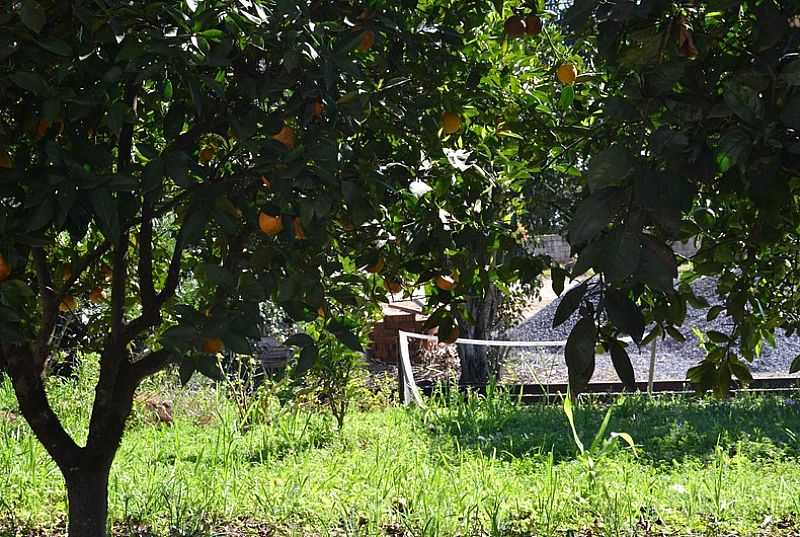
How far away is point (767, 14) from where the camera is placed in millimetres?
1206

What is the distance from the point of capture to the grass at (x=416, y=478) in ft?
12.2

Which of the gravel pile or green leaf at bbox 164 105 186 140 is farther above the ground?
green leaf at bbox 164 105 186 140

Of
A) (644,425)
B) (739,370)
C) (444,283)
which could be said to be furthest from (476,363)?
(739,370)

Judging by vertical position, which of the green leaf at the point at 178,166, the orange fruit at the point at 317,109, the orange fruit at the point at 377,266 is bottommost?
the orange fruit at the point at 377,266

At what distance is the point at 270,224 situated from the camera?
1.96 meters

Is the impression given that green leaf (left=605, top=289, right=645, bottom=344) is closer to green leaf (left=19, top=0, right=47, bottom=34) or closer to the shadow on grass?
green leaf (left=19, top=0, right=47, bottom=34)

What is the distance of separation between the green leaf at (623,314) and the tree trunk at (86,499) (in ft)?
7.45

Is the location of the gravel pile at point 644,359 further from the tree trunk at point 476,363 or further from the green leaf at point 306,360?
the green leaf at point 306,360

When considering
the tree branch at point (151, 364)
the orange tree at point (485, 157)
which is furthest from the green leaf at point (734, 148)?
the tree branch at point (151, 364)

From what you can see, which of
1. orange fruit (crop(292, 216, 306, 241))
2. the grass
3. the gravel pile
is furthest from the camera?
the gravel pile

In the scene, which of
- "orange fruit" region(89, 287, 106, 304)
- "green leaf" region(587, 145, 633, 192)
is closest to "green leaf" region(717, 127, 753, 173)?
"green leaf" region(587, 145, 633, 192)

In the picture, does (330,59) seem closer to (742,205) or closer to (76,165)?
(76,165)

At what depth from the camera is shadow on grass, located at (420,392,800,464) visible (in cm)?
532

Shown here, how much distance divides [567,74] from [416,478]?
214 centimetres
